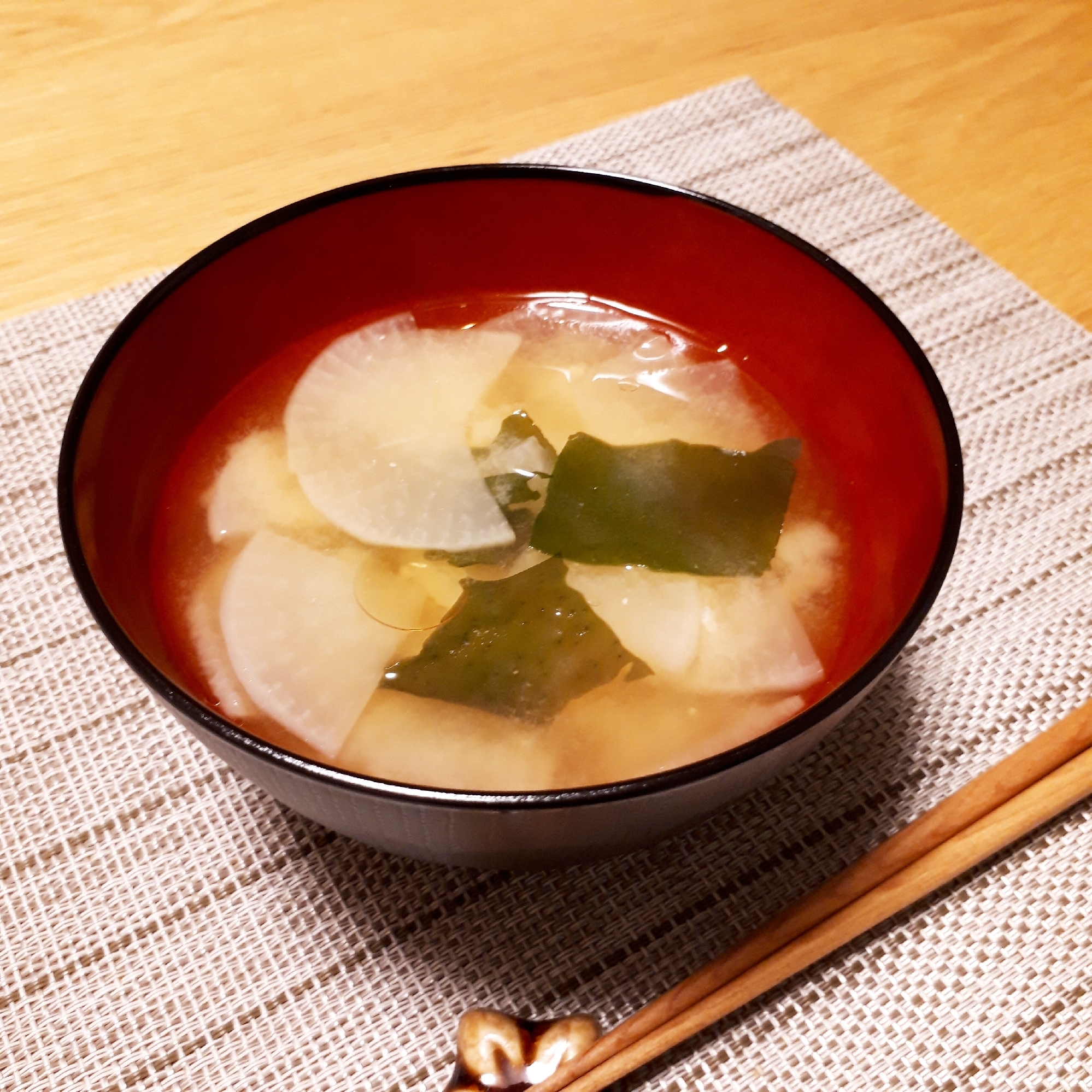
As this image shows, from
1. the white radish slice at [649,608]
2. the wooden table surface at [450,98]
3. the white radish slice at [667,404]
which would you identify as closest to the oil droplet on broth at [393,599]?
the white radish slice at [649,608]

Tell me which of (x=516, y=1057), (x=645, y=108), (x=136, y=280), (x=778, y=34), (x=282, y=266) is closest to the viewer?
(x=516, y=1057)

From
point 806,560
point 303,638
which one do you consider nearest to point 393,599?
point 303,638

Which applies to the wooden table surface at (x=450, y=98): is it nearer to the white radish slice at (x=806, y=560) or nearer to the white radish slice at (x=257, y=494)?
the white radish slice at (x=257, y=494)

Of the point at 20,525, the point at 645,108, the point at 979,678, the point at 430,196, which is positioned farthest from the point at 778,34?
the point at 20,525

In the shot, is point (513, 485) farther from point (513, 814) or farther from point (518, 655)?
point (513, 814)

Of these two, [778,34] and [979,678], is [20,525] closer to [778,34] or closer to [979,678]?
[979,678]

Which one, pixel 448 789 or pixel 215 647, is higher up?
pixel 448 789
